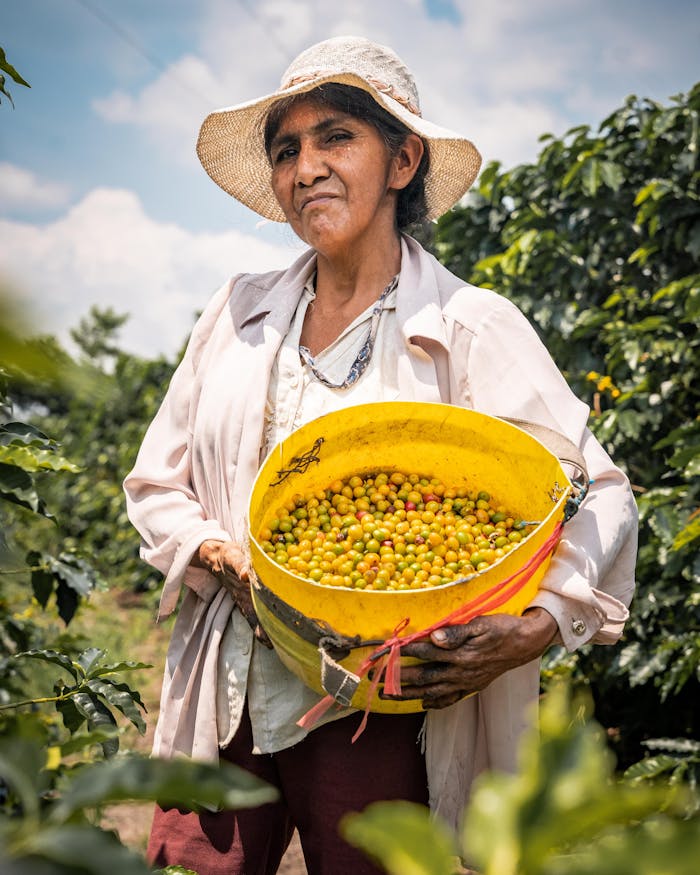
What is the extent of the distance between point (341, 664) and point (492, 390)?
2.24ft

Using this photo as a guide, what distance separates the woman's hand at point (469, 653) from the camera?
4.71 ft

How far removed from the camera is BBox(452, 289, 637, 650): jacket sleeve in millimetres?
1623

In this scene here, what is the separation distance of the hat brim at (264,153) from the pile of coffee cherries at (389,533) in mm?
844

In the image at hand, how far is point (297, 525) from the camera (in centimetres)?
175

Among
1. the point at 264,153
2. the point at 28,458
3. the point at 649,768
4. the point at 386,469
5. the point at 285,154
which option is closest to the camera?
the point at 28,458

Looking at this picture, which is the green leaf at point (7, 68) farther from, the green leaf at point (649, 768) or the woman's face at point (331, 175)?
the green leaf at point (649, 768)

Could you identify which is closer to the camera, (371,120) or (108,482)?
(371,120)

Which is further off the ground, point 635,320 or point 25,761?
point 635,320

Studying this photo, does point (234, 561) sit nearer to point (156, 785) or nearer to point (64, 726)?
point (64, 726)

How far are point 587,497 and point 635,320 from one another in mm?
1913

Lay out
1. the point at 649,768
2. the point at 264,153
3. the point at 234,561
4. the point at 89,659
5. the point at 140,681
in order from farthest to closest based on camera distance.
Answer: the point at 140,681 → the point at 649,768 → the point at 264,153 → the point at 234,561 → the point at 89,659

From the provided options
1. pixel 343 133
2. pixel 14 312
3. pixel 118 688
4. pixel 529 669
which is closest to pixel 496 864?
pixel 14 312

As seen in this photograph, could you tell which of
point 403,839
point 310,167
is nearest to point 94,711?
point 403,839

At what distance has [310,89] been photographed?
194cm
